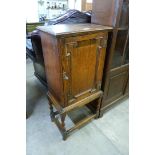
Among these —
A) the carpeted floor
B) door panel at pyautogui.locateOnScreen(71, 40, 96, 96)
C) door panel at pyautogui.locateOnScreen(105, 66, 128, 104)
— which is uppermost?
door panel at pyautogui.locateOnScreen(71, 40, 96, 96)

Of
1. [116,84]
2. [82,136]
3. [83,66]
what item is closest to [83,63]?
[83,66]

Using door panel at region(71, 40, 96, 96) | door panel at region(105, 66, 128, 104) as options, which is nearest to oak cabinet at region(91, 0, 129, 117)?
door panel at region(105, 66, 128, 104)

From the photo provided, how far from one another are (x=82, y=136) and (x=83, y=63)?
904 millimetres

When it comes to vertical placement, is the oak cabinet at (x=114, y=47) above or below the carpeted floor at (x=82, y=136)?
above

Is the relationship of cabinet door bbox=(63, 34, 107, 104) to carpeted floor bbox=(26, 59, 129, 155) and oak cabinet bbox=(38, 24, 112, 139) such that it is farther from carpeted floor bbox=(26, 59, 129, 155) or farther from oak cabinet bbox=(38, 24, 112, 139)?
carpeted floor bbox=(26, 59, 129, 155)

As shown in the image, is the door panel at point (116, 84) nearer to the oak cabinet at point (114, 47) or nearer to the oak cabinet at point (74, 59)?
the oak cabinet at point (114, 47)

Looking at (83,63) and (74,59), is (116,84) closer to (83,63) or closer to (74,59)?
(83,63)

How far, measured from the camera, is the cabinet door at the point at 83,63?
110 centimetres

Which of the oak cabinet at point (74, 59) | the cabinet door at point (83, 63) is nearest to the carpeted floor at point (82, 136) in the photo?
the oak cabinet at point (74, 59)

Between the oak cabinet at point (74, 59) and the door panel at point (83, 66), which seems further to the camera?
the door panel at point (83, 66)

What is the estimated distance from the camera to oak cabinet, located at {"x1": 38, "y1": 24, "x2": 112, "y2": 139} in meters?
1.04

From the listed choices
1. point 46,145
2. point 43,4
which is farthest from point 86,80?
point 43,4

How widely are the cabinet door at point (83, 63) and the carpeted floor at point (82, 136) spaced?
0.56 m
